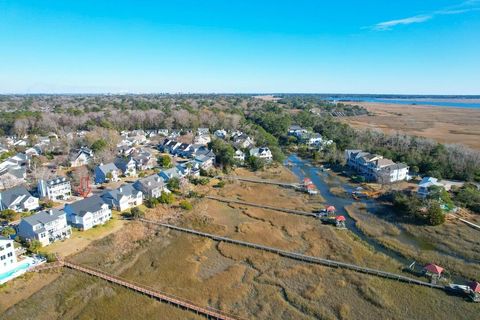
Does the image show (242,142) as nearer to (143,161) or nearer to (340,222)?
(143,161)

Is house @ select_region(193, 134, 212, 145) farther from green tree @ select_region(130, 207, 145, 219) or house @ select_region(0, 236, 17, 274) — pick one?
house @ select_region(0, 236, 17, 274)

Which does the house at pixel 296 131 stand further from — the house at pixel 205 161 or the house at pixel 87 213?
the house at pixel 87 213

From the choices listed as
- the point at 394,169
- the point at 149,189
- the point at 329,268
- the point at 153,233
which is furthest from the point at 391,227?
the point at 149,189

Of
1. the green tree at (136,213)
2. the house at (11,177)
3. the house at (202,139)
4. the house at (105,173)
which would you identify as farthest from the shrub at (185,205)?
the house at (202,139)

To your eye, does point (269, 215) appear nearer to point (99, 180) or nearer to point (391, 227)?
point (391, 227)

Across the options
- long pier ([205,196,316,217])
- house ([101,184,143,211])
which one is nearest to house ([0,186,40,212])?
house ([101,184,143,211])

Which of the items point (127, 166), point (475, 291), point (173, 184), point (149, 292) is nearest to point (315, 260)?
point (475, 291)
